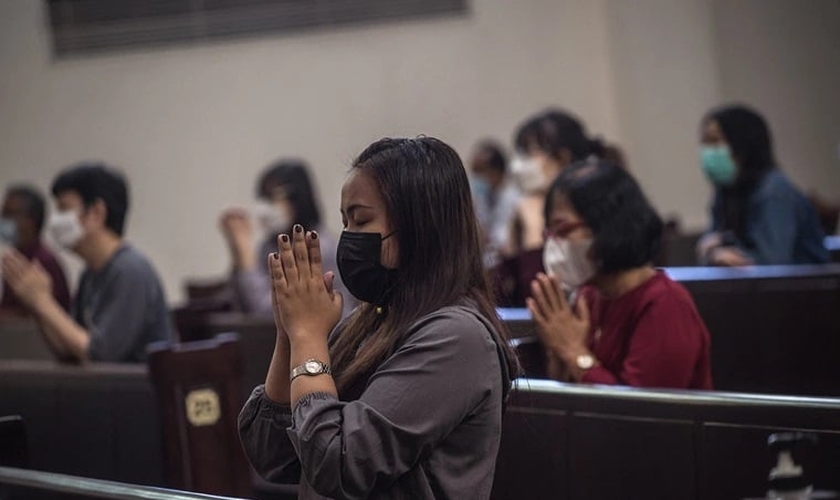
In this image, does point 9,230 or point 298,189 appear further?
point 9,230

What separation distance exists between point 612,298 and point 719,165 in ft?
7.73

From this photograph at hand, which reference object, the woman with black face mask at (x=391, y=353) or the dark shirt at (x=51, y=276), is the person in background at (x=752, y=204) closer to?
the dark shirt at (x=51, y=276)

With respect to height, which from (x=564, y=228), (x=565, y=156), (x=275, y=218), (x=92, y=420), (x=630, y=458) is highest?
(x=565, y=156)

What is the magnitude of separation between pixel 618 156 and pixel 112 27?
425 cm

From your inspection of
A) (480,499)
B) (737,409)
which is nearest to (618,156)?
(737,409)

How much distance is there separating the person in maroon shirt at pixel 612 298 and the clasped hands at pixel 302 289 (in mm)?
1392

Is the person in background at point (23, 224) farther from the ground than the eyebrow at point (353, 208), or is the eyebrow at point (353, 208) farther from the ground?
the eyebrow at point (353, 208)

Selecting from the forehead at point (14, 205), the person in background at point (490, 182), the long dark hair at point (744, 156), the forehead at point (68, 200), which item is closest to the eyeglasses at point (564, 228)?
the long dark hair at point (744, 156)

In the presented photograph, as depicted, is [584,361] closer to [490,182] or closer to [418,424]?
[418,424]

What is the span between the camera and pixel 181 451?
4672mm

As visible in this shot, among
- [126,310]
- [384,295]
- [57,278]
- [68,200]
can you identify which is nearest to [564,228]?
[384,295]

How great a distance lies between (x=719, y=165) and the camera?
5930 millimetres

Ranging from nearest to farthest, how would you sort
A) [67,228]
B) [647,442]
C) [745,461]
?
[745,461]
[647,442]
[67,228]

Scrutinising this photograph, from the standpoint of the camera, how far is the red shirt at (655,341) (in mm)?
3570
